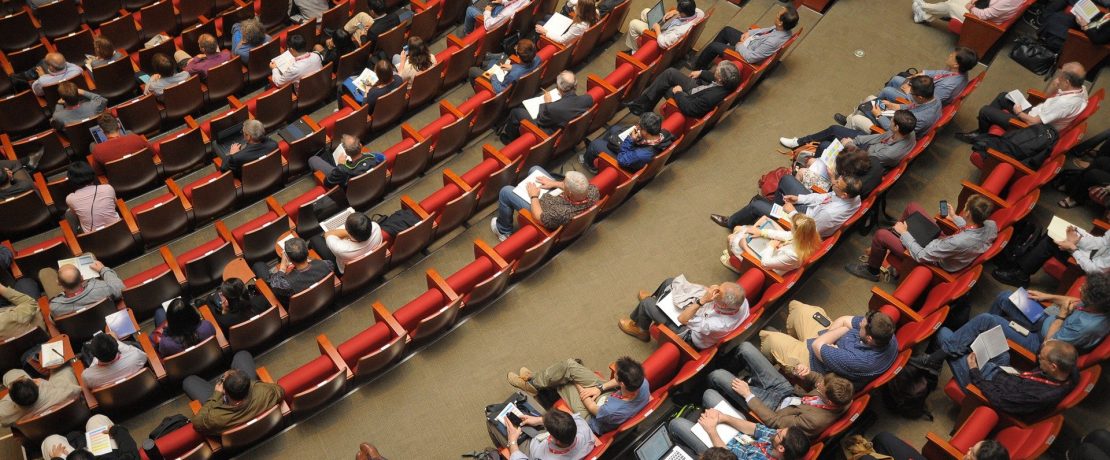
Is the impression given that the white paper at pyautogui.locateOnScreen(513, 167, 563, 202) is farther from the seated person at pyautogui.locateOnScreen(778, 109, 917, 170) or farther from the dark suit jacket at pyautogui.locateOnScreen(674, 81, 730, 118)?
the seated person at pyautogui.locateOnScreen(778, 109, 917, 170)

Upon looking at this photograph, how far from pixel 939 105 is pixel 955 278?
121cm

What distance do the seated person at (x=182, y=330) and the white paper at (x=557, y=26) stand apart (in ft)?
9.71

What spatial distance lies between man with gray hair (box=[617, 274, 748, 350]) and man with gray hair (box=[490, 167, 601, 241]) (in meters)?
0.57

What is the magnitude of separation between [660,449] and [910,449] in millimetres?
1025

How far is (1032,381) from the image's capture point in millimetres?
3404

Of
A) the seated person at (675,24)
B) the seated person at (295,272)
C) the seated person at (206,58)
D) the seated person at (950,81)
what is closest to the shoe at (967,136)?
the seated person at (950,81)

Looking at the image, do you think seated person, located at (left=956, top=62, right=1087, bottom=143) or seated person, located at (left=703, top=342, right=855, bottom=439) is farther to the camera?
seated person, located at (left=956, top=62, right=1087, bottom=143)

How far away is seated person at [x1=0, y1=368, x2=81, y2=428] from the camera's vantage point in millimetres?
3412

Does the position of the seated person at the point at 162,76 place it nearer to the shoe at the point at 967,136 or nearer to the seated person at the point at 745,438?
the seated person at the point at 745,438

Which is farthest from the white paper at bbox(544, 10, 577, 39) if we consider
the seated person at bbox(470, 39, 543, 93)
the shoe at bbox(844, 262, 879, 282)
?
the shoe at bbox(844, 262, 879, 282)

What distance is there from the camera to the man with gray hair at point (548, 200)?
13.7 feet

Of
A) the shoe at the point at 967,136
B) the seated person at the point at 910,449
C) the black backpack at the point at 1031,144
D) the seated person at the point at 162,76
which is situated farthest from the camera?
the seated person at the point at 162,76

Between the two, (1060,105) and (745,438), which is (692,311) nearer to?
(745,438)

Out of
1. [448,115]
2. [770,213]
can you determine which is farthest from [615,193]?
[448,115]
